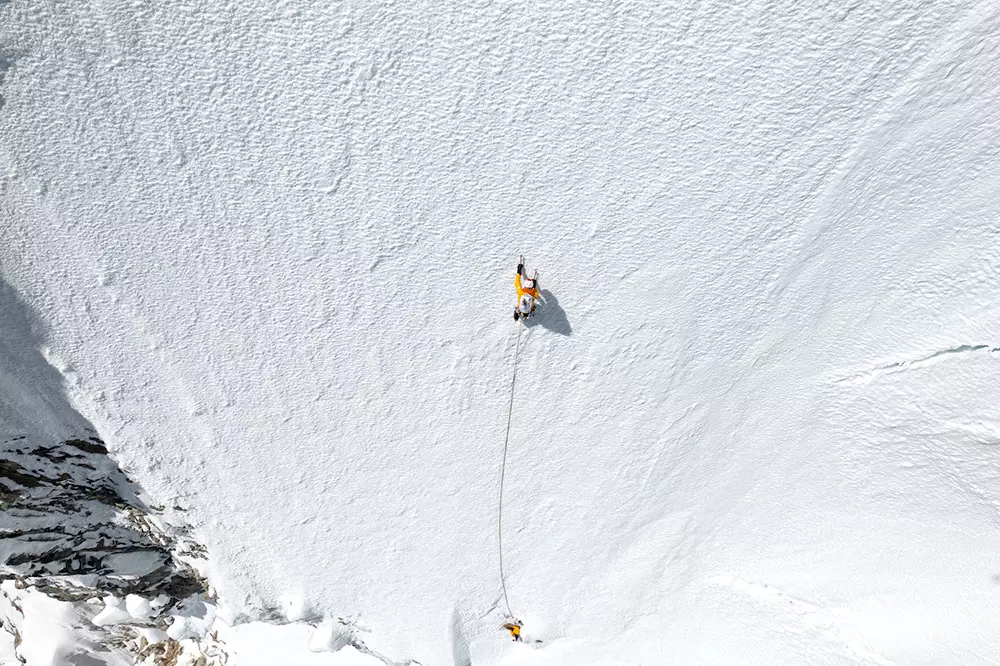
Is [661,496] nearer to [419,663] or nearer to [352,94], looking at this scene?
[419,663]

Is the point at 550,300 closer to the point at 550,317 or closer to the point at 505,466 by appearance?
the point at 550,317

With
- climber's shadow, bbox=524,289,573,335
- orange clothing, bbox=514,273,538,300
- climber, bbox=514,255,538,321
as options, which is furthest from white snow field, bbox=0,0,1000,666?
orange clothing, bbox=514,273,538,300

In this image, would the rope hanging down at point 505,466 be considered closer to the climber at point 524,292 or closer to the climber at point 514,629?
the climber at point 514,629

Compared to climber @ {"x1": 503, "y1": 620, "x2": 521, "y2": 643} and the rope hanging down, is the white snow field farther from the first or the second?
climber @ {"x1": 503, "y1": 620, "x2": 521, "y2": 643}

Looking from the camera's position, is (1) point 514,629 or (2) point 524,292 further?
(1) point 514,629

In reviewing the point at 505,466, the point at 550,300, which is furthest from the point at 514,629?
the point at 550,300

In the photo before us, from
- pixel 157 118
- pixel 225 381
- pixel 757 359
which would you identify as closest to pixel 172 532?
pixel 225 381
